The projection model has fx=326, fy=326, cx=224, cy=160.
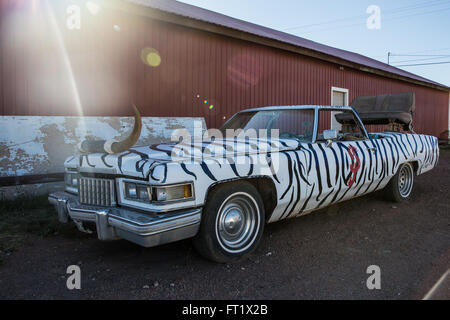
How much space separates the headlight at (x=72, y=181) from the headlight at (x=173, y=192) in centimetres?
134

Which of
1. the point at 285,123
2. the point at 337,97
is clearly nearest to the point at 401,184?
the point at 285,123

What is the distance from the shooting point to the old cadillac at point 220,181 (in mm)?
2641

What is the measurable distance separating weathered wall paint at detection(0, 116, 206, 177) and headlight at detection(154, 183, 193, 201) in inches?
163

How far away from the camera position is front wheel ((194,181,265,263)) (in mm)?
2840

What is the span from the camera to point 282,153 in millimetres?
3416

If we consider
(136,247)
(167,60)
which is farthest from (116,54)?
(136,247)

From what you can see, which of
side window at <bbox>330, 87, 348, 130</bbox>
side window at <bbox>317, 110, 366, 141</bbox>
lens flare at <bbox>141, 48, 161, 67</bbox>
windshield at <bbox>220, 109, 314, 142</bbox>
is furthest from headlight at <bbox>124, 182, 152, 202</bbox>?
side window at <bbox>330, 87, 348, 130</bbox>

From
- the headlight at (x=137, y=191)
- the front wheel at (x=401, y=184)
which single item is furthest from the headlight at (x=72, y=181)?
the front wheel at (x=401, y=184)

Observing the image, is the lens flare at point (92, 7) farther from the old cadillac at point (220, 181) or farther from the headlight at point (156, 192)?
the headlight at point (156, 192)

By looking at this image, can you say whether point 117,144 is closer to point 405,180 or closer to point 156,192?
point 156,192

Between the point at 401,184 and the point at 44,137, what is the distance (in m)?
6.28

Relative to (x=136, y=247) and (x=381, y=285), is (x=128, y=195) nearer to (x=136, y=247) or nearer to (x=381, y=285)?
(x=136, y=247)

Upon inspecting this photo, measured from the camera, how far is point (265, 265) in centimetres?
303

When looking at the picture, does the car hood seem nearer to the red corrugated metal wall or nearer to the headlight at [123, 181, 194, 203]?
the headlight at [123, 181, 194, 203]
